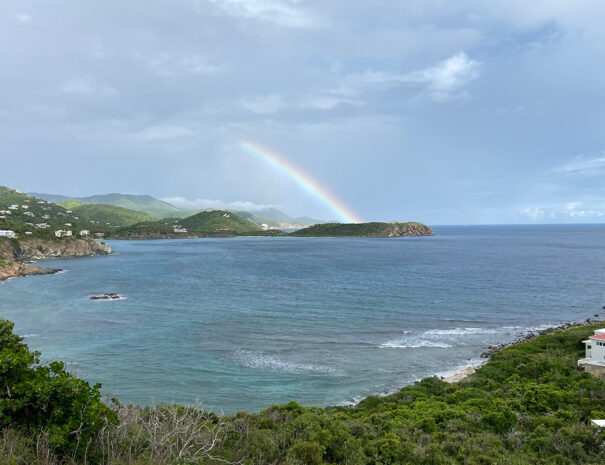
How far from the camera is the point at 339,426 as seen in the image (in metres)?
17.3

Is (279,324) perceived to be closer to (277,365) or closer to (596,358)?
(277,365)

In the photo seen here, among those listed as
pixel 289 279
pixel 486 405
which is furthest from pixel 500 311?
pixel 289 279

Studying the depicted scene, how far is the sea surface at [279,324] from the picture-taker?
31.0 meters

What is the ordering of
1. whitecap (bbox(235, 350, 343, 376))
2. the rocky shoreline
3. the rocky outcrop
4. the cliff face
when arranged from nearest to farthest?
the rocky shoreline
whitecap (bbox(235, 350, 343, 376))
the rocky outcrop
the cliff face

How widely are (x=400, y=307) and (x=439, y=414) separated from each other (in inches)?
1513

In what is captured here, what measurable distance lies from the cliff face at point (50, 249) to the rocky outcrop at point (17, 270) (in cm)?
2041

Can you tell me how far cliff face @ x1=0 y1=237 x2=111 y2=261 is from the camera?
11575 centimetres

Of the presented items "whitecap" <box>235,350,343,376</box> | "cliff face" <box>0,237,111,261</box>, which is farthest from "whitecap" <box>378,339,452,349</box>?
"cliff face" <box>0,237,111,261</box>

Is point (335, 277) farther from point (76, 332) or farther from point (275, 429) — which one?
point (275, 429)

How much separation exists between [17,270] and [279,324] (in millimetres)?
83323

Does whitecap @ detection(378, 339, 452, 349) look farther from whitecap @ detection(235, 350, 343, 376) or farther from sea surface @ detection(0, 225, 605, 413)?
whitecap @ detection(235, 350, 343, 376)

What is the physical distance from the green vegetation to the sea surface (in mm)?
3486

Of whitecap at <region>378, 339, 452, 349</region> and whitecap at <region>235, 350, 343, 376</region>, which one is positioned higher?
whitecap at <region>378, 339, 452, 349</region>

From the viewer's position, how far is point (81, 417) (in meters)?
10.3
